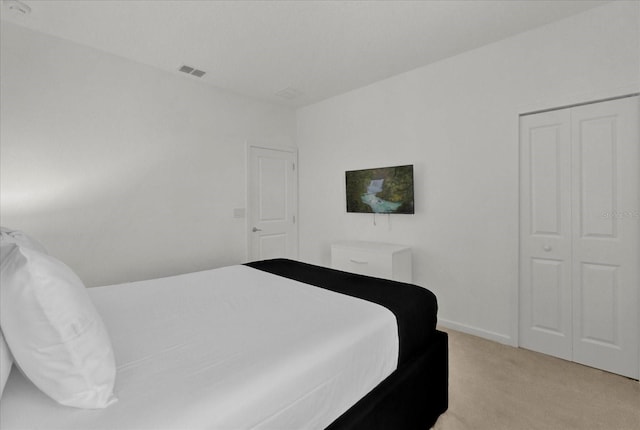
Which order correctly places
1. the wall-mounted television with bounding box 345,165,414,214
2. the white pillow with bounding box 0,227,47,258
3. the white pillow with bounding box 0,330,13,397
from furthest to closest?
1. the wall-mounted television with bounding box 345,165,414,214
2. the white pillow with bounding box 0,227,47,258
3. the white pillow with bounding box 0,330,13,397

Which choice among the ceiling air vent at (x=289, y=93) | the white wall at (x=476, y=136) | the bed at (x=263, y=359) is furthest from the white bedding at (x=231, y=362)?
the ceiling air vent at (x=289, y=93)

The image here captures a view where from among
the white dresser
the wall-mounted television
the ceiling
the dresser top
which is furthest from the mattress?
the ceiling

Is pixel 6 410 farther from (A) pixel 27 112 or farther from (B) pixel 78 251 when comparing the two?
(A) pixel 27 112

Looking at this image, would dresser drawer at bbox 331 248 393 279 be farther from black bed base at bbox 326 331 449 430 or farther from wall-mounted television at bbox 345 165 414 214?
black bed base at bbox 326 331 449 430

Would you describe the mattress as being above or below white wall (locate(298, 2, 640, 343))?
below

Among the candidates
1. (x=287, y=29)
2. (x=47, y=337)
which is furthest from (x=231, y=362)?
(x=287, y=29)

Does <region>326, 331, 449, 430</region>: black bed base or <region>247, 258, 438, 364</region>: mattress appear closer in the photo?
<region>326, 331, 449, 430</region>: black bed base

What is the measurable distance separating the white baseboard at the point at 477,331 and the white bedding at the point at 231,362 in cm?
191

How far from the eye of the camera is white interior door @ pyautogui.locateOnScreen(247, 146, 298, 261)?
4180 mm

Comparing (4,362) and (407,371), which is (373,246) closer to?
(407,371)

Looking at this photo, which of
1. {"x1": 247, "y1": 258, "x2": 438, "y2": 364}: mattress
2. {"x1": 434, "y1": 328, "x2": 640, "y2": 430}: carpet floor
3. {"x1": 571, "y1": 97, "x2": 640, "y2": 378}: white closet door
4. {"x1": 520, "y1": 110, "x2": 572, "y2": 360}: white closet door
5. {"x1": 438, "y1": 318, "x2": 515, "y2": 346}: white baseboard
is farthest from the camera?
{"x1": 438, "y1": 318, "x2": 515, "y2": 346}: white baseboard

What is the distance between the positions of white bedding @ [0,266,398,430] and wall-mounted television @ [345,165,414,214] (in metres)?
1.91

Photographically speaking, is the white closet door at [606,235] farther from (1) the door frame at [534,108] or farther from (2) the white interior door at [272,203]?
(2) the white interior door at [272,203]

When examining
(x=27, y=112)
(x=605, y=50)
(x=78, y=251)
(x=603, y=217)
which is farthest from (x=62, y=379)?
(x=605, y=50)
